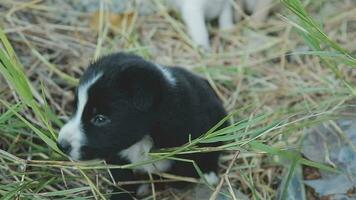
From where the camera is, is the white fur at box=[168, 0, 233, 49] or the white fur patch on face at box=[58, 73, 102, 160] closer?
the white fur patch on face at box=[58, 73, 102, 160]

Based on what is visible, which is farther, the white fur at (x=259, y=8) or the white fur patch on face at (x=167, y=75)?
the white fur at (x=259, y=8)

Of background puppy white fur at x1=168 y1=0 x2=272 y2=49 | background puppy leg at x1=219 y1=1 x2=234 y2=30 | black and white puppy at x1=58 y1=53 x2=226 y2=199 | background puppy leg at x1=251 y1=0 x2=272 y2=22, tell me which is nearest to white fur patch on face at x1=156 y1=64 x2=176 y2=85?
black and white puppy at x1=58 y1=53 x2=226 y2=199

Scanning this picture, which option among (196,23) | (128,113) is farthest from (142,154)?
(196,23)

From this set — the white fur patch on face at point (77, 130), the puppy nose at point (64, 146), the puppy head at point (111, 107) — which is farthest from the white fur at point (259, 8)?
the puppy nose at point (64, 146)

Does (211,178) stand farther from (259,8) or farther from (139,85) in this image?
(259,8)

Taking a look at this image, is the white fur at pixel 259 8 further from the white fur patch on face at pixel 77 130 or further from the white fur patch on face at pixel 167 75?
the white fur patch on face at pixel 77 130

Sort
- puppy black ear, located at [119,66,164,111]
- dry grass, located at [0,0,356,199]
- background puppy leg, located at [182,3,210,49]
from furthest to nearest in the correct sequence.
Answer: background puppy leg, located at [182,3,210,49] < dry grass, located at [0,0,356,199] < puppy black ear, located at [119,66,164,111]

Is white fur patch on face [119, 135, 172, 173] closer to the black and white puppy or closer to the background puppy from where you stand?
the black and white puppy
